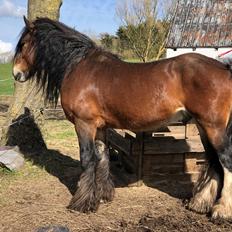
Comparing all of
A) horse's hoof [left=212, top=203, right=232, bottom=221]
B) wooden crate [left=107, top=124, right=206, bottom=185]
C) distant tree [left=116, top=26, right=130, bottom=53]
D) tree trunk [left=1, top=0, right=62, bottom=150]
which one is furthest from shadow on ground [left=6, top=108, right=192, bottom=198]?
distant tree [left=116, top=26, right=130, bottom=53]

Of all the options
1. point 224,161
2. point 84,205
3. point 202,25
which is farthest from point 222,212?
point 202,25

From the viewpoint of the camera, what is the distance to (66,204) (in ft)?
17.6

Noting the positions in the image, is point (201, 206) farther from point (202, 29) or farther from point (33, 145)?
point (202, 29)

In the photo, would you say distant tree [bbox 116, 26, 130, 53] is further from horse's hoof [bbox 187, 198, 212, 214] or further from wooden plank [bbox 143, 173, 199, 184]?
horse's hoof [bbox 187, 198, 212, 214]

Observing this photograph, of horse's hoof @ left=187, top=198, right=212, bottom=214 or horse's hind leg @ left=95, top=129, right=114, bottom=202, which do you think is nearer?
horse's hoof @ left=187, top=198, right=212, bottom=214

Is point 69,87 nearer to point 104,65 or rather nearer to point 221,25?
point 104,65

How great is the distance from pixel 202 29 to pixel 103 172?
16.4 meters

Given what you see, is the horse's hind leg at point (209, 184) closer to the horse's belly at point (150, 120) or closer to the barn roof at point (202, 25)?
the horse's belly at point (150, 120)

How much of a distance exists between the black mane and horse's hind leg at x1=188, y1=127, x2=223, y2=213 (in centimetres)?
185

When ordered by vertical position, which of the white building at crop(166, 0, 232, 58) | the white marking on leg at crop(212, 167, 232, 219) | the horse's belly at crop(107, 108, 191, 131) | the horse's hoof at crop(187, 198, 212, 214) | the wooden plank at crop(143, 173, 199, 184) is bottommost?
the wooden plank at crop(143, 173, 199, 184)

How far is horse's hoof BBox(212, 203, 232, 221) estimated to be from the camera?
4.66m

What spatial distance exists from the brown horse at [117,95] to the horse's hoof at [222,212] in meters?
0.01

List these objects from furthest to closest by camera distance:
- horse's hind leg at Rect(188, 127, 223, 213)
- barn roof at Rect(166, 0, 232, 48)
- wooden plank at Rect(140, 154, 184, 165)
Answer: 1. barn roof at Rect(166, 0, 232, 48)
2. wooden plank at Rect(140, 154, 184, 165)
3. horse's hind leg at Rect(188, 127, 223, 213)

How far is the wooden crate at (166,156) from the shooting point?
241 inches
